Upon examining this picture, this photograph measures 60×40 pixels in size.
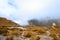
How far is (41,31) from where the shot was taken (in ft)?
64.3

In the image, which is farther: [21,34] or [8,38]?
[21,34]

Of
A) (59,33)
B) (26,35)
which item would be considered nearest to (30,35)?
(26,35)

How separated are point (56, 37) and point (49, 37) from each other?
73cm

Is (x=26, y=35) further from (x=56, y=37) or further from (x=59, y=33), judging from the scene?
(x=59, y=33)

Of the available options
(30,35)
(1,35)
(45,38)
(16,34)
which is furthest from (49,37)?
(1,35)

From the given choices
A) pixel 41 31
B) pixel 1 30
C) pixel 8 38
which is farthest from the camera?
pixel 41 31

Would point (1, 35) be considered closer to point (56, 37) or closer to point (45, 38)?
point (45, 38)

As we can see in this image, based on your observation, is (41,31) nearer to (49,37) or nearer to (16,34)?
(49,37)

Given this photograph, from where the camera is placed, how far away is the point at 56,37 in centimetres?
1858

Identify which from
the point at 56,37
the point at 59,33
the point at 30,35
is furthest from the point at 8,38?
the point at 59,33

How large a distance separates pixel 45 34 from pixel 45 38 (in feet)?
4.27

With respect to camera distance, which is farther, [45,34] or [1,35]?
[45,34]

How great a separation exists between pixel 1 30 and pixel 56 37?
213 inches

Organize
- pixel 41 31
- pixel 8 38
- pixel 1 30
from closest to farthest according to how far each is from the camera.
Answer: pixel 8 38 < pixel 1 30 < pixel 41 31
